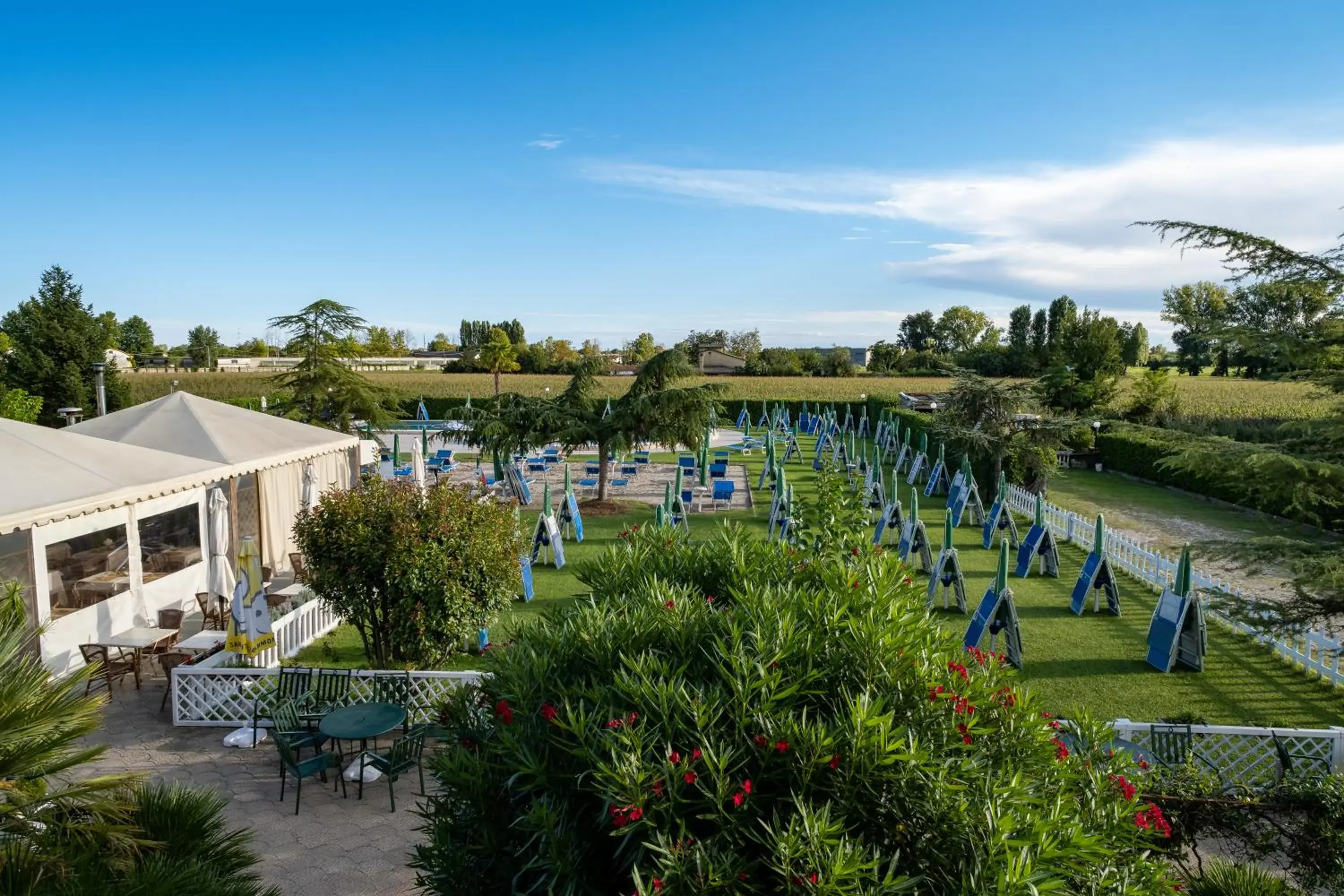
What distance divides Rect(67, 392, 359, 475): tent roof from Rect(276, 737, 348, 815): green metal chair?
609 centimetres

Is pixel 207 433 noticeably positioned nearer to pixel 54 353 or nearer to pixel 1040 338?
pixel 54 353

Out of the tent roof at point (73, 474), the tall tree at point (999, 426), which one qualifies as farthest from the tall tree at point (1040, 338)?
the tent roof at point (73, 474)

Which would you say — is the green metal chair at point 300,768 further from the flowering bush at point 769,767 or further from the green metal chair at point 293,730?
the flowering bush at point 769,767

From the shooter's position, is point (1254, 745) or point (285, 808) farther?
point (1254, 745)

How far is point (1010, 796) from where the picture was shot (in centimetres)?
295

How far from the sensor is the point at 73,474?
353 inches

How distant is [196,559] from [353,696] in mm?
5746

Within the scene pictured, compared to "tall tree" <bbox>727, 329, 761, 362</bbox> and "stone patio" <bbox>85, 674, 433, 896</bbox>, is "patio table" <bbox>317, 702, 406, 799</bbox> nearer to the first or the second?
"stone patio" <bbox>85, 674, 433, 896</bbox>

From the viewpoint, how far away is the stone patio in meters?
5.51

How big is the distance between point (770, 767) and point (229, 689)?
660 centimetres

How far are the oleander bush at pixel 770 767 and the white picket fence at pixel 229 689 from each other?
3.92 meters

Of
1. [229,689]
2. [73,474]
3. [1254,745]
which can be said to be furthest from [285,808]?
[1254,745]

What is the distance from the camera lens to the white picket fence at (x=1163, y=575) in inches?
360

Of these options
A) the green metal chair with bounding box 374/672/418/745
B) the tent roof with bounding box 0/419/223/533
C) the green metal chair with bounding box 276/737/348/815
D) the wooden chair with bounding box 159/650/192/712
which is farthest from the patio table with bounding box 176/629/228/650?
the green metal chair with bounding box 276/737/348/815
